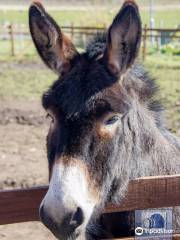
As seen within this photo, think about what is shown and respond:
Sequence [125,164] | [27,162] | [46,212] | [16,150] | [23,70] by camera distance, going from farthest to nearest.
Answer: [23,70]
[16,150]
[27,162]
[125,164]
[46,212]

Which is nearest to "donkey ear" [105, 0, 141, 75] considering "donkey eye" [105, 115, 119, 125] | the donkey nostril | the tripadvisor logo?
"donkey eye" [105, 115, 119, 125]

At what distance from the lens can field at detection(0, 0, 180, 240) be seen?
648cm

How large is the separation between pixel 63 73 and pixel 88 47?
0.28m

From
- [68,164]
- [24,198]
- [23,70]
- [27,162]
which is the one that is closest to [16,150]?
[27,162]

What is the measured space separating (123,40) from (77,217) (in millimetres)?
1077

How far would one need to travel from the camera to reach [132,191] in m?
3.23

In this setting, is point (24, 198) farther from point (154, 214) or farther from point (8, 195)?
point (154, 214)

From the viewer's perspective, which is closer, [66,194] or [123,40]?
[66,194]

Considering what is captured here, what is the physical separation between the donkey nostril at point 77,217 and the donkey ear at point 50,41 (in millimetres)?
931

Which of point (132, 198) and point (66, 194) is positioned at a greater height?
point (66, 194)

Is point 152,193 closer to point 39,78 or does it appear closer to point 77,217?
point 77,217

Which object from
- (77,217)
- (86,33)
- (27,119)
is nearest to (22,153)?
(27,119)

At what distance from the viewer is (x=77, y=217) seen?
2627mm

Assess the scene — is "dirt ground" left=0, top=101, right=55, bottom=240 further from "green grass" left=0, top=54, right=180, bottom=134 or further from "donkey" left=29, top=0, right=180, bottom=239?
"donkey" left=29, top=0, right=180, bottom=239
